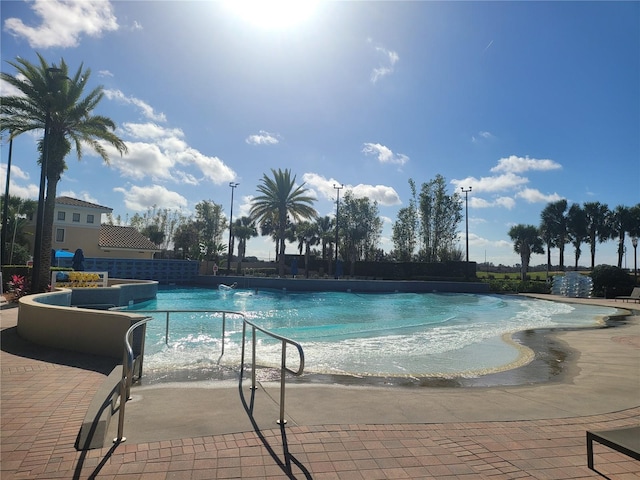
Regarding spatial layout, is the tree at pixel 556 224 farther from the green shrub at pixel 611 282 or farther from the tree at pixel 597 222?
the green shrub at pixel 611 282

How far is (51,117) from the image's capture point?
58.3 ft

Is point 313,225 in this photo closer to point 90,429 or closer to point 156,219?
point 156,219

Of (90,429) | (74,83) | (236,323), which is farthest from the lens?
(74,83)

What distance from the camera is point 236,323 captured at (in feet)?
47.6

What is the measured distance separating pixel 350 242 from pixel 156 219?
31.8m

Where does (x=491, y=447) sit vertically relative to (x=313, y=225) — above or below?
below

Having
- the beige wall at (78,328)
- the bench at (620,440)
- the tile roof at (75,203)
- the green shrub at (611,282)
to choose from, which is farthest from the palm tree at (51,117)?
the green shrub at (611,282)

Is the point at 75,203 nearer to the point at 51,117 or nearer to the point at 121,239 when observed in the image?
the point at 121,239

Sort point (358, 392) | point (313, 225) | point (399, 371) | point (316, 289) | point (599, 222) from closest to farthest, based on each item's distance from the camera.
Result: point (358, 392)
point (399, 371)
point (316, 289)
point (599, 222)
point (313, 225)

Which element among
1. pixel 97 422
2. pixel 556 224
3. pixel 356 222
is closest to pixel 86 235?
pixel 356 222

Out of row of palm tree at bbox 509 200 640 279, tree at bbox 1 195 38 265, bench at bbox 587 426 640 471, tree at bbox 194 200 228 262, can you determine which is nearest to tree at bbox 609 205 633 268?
row of palm tree at bbox 509 200 640 279

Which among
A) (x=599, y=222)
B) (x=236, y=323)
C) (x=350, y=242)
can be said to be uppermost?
(x=599, y=222)

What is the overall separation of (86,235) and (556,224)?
58.4 m

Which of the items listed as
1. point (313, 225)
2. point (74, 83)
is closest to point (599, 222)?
point (313, 225)
